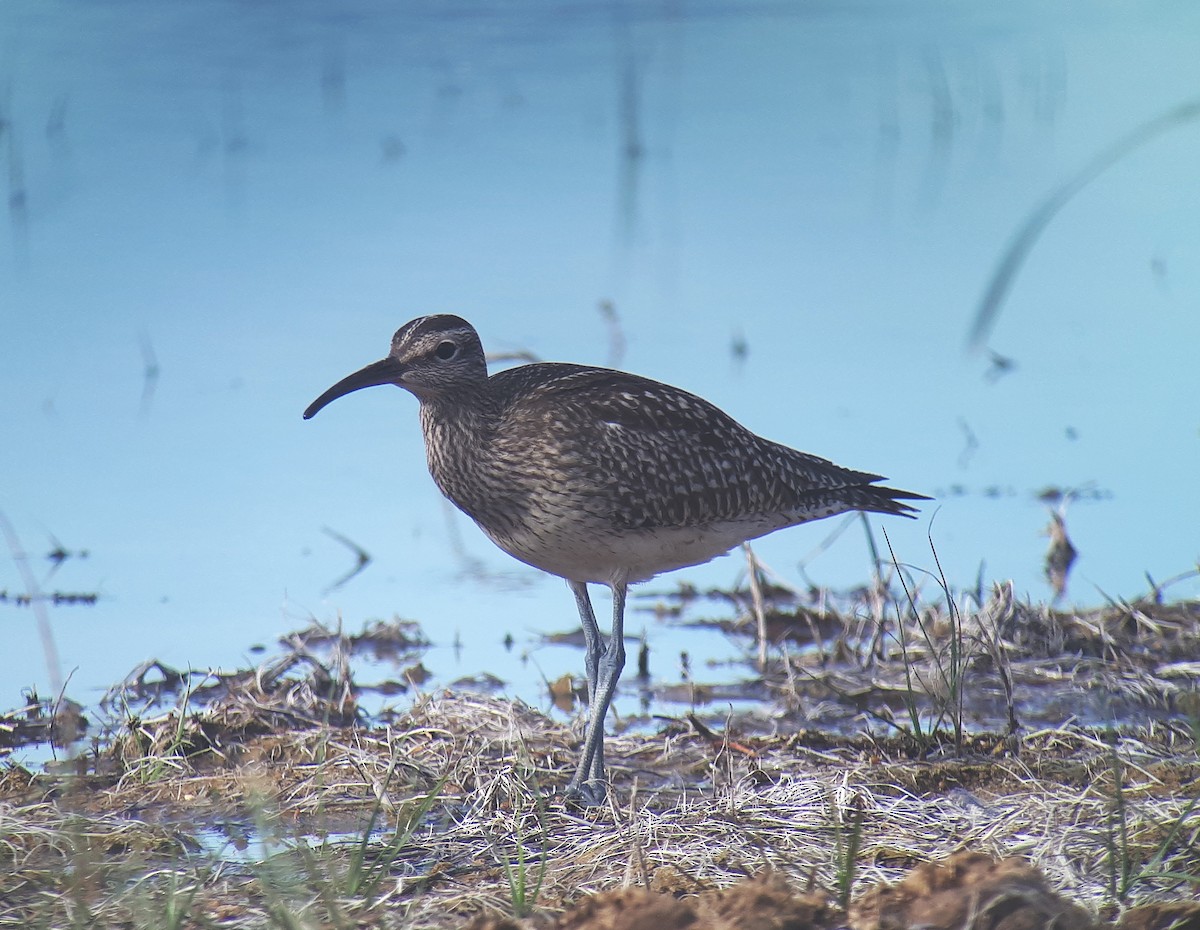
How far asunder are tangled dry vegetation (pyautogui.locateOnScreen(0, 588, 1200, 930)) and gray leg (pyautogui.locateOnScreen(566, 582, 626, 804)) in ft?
0.39

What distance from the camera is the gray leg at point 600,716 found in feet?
19.3

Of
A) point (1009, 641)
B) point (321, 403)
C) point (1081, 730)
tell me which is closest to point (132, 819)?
point (321, 403)

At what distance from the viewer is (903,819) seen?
5215 mm

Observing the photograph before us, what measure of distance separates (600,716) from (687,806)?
75cm

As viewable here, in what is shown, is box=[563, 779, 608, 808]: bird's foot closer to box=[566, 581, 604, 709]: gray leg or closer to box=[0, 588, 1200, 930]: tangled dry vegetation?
box=[0, 588, 1200, 930]: tangled dry vegetation

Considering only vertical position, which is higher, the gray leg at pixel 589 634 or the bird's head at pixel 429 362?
the bird's head at pixel 429 362

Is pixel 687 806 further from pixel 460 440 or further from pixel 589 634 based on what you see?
pixel 460 440

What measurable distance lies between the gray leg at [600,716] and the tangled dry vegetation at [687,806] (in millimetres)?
118

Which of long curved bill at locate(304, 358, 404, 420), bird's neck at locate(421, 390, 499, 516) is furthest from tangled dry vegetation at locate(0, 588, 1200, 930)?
long curved bill at locate(304, 358, 404, 420)

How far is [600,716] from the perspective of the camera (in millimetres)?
6066

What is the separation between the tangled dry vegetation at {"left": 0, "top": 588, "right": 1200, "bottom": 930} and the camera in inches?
156

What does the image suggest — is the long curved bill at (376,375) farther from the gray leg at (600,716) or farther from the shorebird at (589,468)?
the gray leg at (600,716)

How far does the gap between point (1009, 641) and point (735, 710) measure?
4.94 ft

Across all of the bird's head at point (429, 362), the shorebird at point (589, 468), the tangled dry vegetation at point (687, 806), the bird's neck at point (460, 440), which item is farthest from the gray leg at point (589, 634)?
the bird's head at point (429, 362)
